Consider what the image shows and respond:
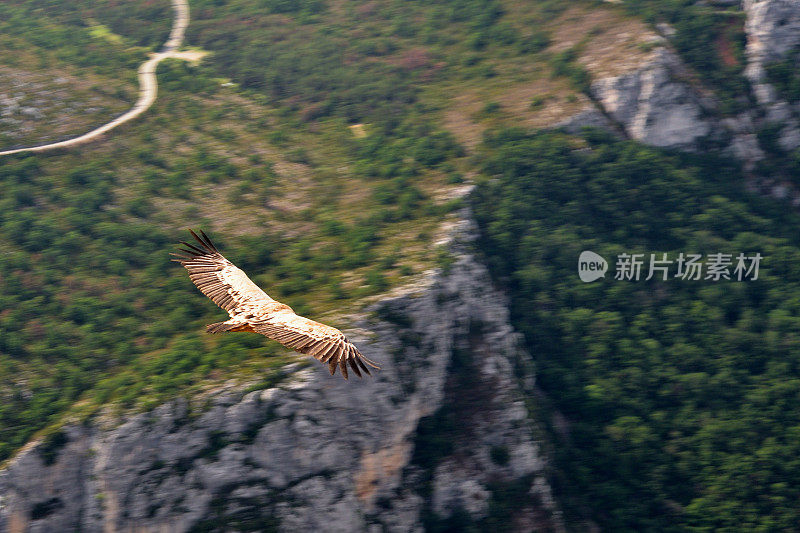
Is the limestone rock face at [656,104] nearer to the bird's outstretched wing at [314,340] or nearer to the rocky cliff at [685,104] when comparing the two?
the rocky cliff at [685,104]

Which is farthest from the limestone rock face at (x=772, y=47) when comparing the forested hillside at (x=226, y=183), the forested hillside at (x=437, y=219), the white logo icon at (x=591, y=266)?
the white logo icon at (x=591, y=266)

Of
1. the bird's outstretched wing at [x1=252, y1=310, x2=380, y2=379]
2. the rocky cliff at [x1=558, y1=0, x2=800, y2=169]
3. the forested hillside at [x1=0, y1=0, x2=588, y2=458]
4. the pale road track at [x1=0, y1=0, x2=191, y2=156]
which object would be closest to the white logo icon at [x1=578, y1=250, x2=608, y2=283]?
the forested hillside at [x1=0, y1=0, x2=588, y2=458]

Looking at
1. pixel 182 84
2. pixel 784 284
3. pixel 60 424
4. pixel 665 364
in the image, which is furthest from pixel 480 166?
pixel 60 424

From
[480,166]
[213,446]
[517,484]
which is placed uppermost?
[480,166]

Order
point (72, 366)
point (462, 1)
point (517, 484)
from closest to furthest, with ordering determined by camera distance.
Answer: point (72, 366) < point (517, 484) < point (462, 1)

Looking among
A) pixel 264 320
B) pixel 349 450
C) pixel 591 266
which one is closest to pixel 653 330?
pixel 591 266

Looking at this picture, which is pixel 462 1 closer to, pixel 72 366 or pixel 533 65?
pixel 533 65

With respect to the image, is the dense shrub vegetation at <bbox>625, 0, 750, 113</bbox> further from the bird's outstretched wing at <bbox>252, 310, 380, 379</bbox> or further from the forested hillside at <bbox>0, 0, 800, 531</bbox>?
the bird's outstretched wing at <bbox>252, 310, 380, 379</bbox>
